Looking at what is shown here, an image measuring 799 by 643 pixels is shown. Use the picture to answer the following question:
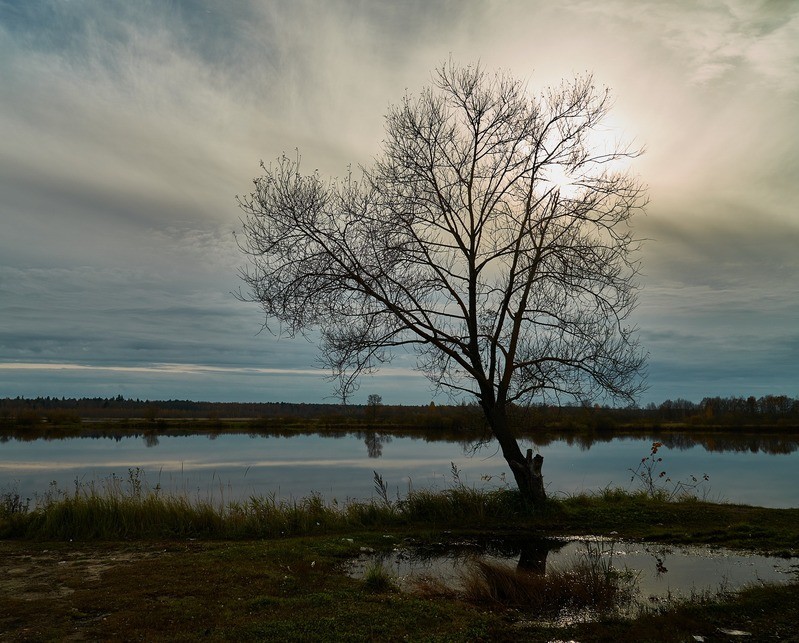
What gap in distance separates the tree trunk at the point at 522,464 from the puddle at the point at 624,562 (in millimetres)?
1799

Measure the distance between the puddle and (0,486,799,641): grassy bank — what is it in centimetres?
47

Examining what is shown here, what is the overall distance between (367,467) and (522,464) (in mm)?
19557

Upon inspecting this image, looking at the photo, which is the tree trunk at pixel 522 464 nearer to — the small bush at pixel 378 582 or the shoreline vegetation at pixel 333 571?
the shoreline vegetation at pixel 333 571

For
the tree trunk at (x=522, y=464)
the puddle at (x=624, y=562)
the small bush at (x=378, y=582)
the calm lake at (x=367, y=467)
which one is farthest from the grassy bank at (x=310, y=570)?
the calm lake at (x=367, y=467)

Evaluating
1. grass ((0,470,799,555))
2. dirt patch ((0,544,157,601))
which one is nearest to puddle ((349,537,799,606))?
grass ((0,470,799,555))

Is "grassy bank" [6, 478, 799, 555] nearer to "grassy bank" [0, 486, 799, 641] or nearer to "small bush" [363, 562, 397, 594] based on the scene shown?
"grassy bank" [0, 486, 799, 641]

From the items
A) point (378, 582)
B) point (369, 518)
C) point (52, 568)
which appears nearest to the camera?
point (378, 582)

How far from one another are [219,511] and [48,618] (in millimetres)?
6282

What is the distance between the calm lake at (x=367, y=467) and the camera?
20.5 metres

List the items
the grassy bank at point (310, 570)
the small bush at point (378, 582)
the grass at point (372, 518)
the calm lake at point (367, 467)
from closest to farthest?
the grassy bank at point (310, 570) → the small bush at point (378, 582) → the grass at point (372, 518) → the calm lake at point (367, 467)

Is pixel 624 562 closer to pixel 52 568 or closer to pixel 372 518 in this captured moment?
pixel 372 518

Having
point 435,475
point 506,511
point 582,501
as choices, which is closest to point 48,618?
point 506,511

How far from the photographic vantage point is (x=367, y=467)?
3066cm

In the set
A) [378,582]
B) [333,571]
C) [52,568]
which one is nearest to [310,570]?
[333,571]
